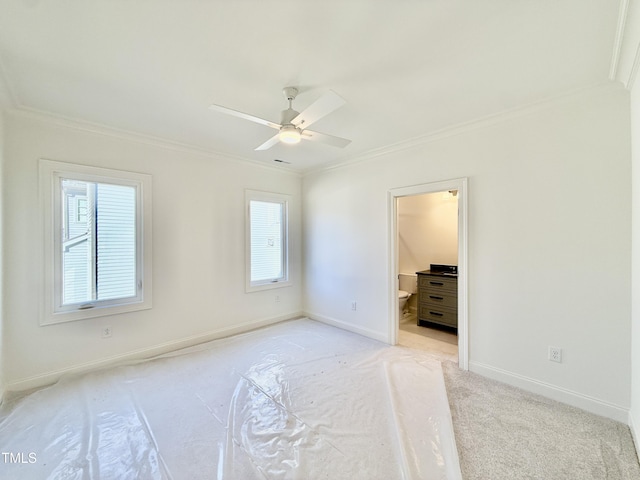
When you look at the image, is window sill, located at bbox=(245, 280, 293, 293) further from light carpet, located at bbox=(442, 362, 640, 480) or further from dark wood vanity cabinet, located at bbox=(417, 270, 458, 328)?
light carpet, located at bbox=(442, 362, 640, 480)

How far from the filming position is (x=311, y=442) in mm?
1794

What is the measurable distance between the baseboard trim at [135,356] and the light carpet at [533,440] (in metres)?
2.77

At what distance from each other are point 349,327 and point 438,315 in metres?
1.37

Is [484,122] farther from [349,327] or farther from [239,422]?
[239,422]

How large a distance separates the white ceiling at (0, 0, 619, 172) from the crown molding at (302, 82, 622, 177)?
2.9 inches

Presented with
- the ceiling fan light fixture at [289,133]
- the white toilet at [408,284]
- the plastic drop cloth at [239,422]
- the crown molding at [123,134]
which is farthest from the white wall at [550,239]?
the crown molding at [123,134]

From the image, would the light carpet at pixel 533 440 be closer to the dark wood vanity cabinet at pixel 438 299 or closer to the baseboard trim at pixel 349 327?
the baseboard trim at pixel 349 327

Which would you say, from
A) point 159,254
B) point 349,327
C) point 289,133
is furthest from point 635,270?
point 159,254

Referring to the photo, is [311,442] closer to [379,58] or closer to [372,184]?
[379,58]

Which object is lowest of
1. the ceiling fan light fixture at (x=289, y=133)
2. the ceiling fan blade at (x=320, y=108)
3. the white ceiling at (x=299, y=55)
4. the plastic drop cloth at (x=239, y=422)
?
the plastic drop cloth at (x=239, y=422)

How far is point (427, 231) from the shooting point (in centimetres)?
500

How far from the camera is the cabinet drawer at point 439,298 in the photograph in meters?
3.93

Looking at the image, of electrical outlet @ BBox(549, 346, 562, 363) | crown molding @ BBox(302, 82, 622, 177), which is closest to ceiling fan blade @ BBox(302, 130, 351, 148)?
crown molding @ BBox(302, 82, 622, 177)

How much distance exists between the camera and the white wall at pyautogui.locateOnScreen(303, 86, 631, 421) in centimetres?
204
